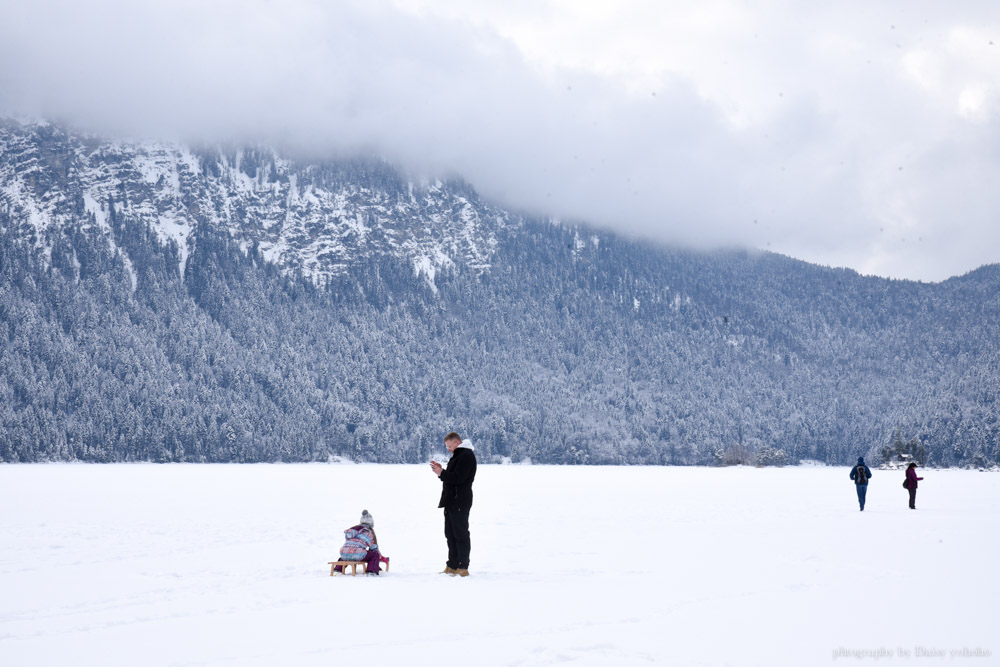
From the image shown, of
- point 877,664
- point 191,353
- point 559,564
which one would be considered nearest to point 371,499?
point 559,564

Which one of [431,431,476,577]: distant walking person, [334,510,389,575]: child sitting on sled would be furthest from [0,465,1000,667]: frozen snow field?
[431,431,476,577]: distant walking person

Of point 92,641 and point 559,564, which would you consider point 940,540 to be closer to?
point 559,564

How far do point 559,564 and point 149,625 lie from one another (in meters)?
8.13

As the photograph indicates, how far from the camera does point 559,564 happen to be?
1645 cm

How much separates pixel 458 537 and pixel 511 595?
2.35 meters

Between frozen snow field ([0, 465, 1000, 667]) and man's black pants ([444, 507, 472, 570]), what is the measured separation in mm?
410

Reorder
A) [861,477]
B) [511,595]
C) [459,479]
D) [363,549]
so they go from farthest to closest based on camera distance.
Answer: [861,477] < [363,549] < [459,479] < [511,595]

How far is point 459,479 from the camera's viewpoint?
1475cm

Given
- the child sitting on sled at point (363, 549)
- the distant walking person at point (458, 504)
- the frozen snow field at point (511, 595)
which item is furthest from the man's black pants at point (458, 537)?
the child sitting on sled at point (363, 549)

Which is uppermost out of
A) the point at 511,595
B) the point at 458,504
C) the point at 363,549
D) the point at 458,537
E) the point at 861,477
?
the point at 861,477

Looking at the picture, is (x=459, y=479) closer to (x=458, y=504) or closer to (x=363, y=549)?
(x=458, y=504)

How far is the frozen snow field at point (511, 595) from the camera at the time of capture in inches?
355

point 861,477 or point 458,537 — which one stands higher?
point 861,477

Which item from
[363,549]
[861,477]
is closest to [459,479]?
[363,549]
